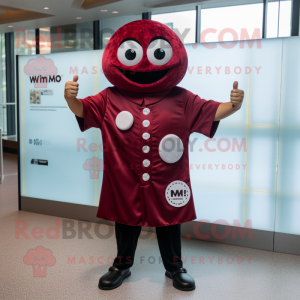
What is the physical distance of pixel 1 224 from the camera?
11.6 ft

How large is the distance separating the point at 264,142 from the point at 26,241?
7.08 feet

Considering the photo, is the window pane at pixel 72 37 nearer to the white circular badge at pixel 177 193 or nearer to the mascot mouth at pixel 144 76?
the mascot mouth at pixel 144 76

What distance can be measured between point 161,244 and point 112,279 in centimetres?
39

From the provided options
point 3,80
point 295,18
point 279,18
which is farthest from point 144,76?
point 3,80

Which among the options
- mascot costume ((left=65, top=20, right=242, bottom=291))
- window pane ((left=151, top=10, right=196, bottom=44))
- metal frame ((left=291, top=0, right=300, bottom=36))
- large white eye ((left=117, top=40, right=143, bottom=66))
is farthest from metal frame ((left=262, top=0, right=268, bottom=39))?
large white eye ((left=117, top=40, right=143, bottom=66))

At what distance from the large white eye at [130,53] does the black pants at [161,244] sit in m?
1.04

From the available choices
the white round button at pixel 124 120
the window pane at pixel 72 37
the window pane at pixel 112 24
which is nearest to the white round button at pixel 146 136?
the white round button at pixel 124 120

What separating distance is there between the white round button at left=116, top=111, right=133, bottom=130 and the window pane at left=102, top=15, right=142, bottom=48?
103 inches

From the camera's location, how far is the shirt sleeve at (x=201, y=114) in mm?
2238

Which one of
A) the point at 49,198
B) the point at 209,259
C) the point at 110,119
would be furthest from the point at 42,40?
the point at 209,259

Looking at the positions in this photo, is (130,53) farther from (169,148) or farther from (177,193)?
(177,193)

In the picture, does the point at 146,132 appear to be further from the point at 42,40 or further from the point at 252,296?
the point at 42,40

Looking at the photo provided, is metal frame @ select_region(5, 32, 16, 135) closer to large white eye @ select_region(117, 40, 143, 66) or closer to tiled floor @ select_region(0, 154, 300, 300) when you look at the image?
tiled floor @ select_region(0, 154, 300, 300)

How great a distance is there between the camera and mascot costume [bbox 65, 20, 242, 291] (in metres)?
A: 2.16
